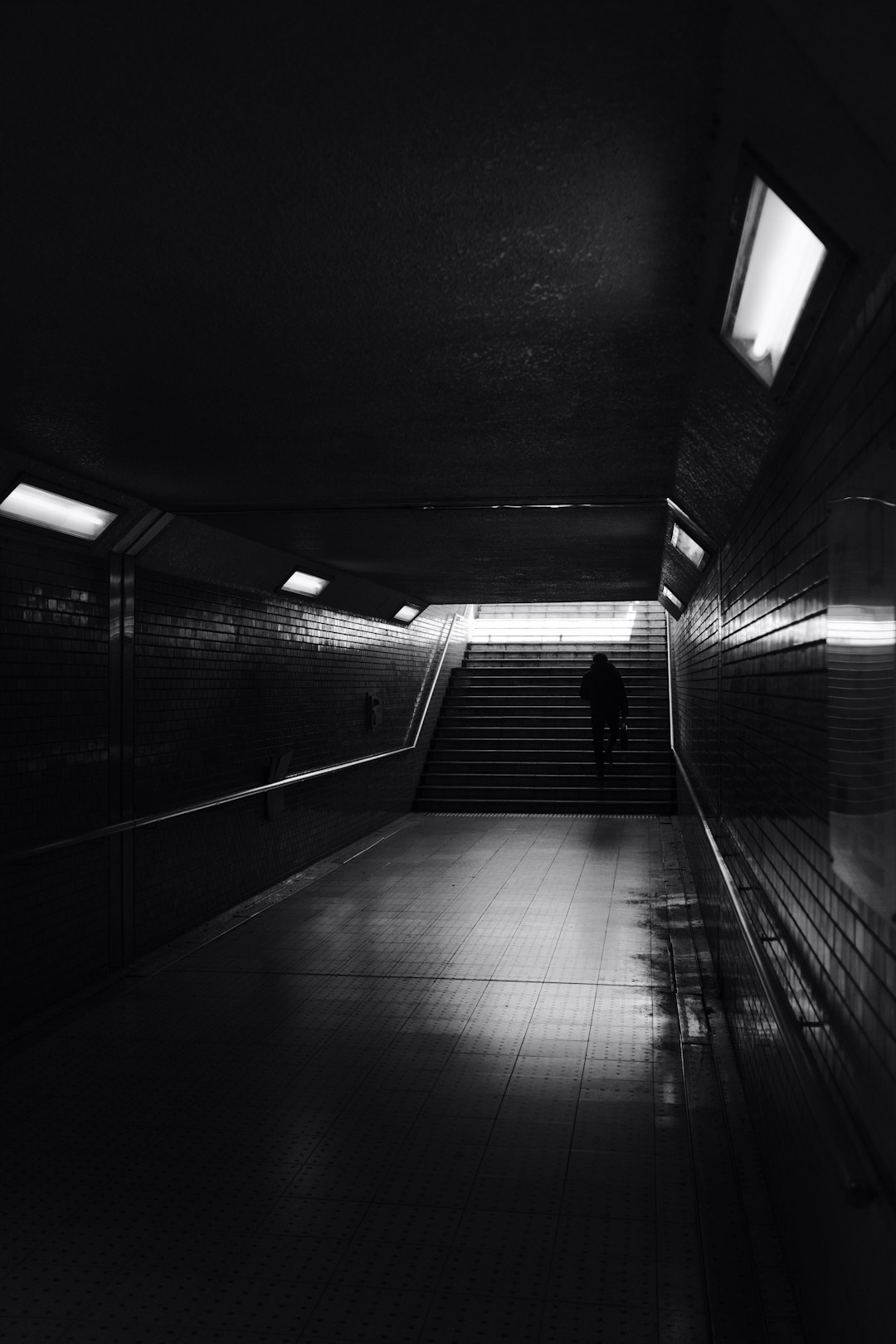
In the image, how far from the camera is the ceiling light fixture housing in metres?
2.21

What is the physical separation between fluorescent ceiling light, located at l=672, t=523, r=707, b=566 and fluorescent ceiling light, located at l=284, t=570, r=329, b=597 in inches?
115

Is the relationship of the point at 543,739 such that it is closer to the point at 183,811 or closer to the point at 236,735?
the point at 236,735

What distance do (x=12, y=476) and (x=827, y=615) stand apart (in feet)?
12.3

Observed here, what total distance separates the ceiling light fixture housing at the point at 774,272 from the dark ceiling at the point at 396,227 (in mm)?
55

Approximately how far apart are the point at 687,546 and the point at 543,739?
758 cm

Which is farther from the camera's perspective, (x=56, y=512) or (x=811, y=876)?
(x=56, y=512)

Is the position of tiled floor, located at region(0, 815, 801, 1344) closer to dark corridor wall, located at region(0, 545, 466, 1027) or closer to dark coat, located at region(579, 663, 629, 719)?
dark corridor wall, located at region(0, 545, 466, 1027)

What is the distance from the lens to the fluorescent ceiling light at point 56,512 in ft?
16.9

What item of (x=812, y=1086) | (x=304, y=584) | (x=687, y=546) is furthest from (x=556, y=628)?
(x=812, y=1086)

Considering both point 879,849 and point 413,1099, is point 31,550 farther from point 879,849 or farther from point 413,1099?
point 879,849

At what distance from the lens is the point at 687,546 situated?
740 cm

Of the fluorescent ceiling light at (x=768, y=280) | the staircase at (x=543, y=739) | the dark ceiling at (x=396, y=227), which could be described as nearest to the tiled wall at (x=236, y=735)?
the dark ceiling at (x=396, y=227)

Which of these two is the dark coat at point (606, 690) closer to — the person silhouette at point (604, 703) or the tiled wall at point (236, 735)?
the person silhouette at point (604, 703)

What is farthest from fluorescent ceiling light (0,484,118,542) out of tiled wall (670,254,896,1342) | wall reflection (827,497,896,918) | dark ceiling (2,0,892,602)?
wall reflection (827,497,896,918)
